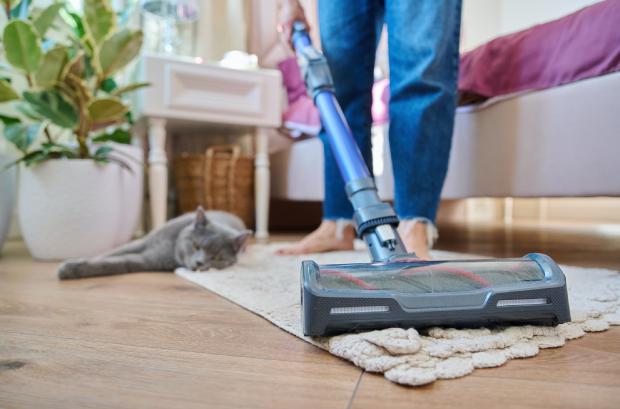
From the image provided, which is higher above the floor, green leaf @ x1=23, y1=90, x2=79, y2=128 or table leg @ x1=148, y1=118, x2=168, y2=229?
green leaf @ x1=23, y1=90, x2=79, y2=128

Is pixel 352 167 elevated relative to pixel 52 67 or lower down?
lower down

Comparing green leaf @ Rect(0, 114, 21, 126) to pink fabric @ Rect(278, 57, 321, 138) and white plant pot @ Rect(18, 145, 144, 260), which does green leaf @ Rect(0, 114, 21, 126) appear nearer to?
white plant pot @ Rect(18, 145, 144, 260)

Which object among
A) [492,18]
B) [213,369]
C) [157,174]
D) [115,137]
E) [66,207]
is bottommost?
[213,369]

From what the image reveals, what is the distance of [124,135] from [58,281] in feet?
2.21

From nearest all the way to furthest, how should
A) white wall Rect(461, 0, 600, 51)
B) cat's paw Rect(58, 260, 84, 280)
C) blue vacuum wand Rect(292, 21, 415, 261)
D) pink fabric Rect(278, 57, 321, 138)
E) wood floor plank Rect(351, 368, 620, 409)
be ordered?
wood floor plank Rect(351, 368, 620, 409) < blue vacuum wand Rect(292, 21, 415, 261) < cat's paw Rect(58, 260, 84, 280) < pink fabric Rect(278, 57, 321, 138) < white wall Rect(461, 0, 600, 51)

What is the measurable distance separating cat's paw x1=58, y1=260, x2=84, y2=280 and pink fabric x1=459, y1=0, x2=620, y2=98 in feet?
3.30

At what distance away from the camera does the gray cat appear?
1.08 meters

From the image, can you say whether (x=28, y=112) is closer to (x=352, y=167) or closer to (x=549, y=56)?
(x=352, y=167)

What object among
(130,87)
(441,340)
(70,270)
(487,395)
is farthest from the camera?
(130,87)

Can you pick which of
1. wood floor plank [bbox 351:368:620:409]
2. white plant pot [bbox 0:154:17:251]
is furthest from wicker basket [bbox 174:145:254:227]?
wood floor plank [bbox 351:368:620:409]

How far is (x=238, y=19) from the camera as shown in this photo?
2.33 metres

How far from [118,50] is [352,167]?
33.3 inches

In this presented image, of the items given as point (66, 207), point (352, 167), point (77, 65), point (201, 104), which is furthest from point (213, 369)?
point (201, 104)

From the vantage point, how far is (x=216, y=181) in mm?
1984
